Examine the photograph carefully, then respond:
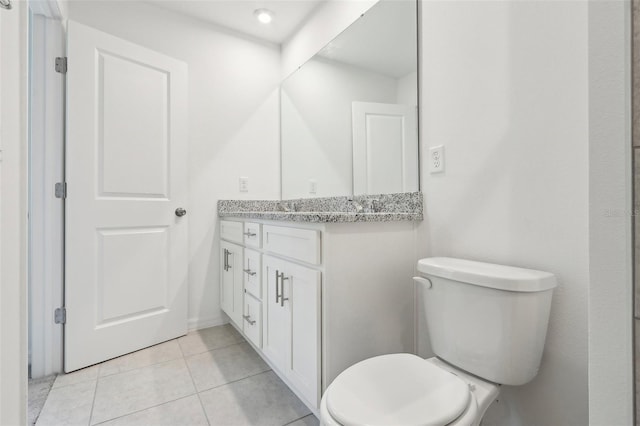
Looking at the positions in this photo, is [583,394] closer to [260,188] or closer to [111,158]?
[260,188]

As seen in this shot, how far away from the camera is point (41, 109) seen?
5.12 ft

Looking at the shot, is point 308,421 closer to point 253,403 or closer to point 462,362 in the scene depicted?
point 253,403

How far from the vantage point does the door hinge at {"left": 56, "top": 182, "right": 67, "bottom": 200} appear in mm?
1593

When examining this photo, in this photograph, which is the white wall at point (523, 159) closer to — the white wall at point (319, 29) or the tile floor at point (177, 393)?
the white wall at point (319, 29)

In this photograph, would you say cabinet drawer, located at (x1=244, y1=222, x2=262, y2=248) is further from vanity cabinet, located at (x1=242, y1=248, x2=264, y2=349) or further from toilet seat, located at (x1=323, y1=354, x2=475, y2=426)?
toilet seat, located at (x1=323, y1=354, x2=475, y2=426)

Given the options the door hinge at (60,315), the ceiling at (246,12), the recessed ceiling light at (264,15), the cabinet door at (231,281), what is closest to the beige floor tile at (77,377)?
the door hinge at (60,315)

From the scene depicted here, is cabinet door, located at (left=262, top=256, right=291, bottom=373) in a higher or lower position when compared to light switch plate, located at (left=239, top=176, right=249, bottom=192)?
lower

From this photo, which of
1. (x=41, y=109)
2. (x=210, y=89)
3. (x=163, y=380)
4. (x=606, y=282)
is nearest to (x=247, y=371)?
(x=163, y=380)

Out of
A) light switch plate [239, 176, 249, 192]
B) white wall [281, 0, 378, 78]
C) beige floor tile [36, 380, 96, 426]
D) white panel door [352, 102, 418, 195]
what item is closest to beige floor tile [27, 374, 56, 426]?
beige floor tile [36, 380, 96, 426]

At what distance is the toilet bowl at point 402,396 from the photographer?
709 mm

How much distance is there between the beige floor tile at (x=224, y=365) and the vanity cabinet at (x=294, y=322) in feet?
0.72

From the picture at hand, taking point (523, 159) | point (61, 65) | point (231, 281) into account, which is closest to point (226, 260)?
point (231, 281)

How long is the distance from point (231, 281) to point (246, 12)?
1854 mm

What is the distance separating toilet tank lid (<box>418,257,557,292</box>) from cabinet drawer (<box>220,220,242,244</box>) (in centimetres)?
116
